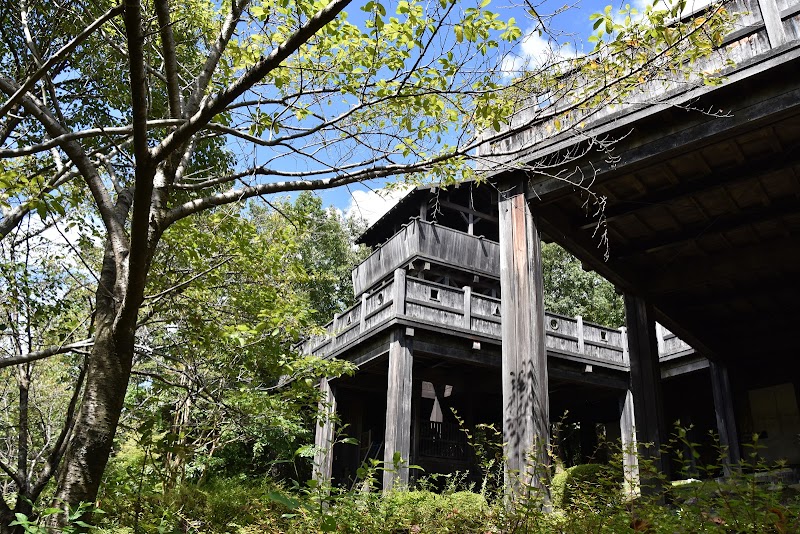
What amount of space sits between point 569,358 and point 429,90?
11.4 metres

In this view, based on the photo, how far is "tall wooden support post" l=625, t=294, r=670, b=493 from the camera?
8297mm

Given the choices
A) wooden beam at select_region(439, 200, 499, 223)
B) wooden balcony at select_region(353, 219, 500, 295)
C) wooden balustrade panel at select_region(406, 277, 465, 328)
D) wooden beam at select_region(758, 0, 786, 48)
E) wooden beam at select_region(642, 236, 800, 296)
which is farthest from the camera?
wooden beam at select_region(439, 200, 499, 223)

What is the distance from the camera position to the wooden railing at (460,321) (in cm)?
1302

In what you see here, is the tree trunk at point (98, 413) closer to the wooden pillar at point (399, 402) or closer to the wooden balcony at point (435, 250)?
the wooden pillar at point (399, 402)

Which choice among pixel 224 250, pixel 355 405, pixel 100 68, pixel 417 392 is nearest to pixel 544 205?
pixel 224 250

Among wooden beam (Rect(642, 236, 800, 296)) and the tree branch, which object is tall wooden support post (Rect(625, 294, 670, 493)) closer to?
wooden beam (Rect(642, 236, 800, 296))

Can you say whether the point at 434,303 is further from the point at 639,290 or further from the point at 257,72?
the point at 257,72

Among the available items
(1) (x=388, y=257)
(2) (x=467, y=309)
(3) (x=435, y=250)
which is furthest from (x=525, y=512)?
(1) (x=388, y=257)

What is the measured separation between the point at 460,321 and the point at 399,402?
8.16ft

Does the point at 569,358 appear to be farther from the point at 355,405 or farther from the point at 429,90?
the point at 429,90

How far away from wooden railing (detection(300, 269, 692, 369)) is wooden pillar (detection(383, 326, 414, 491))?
50cm

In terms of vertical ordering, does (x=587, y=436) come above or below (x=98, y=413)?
above

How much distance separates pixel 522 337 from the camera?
655cm

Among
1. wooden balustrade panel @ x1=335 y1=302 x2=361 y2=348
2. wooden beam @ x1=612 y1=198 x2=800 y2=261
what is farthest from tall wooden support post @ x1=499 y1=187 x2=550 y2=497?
wooden balustrade panel @ x1=335 y1=302 x2=361 y2=348
